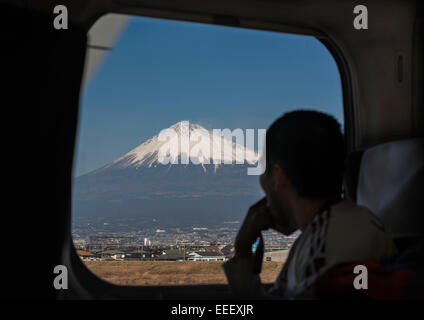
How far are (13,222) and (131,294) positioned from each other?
147 cm

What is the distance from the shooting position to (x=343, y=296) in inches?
29.9

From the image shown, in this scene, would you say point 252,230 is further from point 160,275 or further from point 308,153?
point 160,275

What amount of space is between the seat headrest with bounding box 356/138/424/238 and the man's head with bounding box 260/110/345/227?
1.53 ft

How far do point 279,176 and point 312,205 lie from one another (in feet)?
0.39

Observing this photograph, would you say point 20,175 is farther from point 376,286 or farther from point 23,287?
point 376,286

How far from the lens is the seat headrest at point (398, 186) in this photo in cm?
135

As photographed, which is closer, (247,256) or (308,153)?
(308,153)

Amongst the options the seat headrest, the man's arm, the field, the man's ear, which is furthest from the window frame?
the man's ear

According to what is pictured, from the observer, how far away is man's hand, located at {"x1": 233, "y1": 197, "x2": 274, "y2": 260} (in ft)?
4.54

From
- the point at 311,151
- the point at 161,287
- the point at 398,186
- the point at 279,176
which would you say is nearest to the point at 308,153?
the point at 311,151

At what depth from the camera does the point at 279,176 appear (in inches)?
43.0
